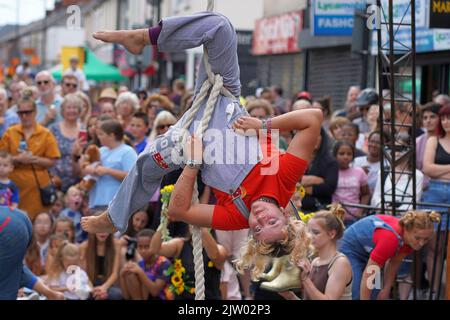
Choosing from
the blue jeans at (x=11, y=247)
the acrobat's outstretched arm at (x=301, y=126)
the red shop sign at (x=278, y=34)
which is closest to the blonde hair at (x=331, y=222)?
the blue jeans at (x=11, y=247)

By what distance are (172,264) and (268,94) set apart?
5.93m

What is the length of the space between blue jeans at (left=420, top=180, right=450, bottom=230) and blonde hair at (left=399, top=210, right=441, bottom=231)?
51.4 inches

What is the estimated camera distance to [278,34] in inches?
882

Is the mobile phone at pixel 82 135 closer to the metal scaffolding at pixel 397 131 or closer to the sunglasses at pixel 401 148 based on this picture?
the metal scaffolding at pixel 397 131

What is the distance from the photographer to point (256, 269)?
5266 millimetres

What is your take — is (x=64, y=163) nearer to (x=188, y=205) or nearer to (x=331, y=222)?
(x=331, y=222)

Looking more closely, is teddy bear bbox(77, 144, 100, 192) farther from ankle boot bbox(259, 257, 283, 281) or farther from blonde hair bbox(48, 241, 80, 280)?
ankle boot bbox(259, 257, 283, 281)

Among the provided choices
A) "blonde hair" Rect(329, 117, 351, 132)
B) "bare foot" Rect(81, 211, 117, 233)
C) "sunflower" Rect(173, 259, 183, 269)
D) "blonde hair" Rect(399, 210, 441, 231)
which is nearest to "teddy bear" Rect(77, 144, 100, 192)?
"sunflower" Rect(173, 259, 183, 269)

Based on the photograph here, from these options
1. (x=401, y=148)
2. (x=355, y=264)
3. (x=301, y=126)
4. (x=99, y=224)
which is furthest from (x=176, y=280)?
(x=301, y=126)

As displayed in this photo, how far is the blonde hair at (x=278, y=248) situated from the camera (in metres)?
5.09

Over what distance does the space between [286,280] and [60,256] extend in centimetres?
292

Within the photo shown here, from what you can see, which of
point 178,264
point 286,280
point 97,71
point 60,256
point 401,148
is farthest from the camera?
point 97,71

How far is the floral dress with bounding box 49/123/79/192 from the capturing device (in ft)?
32.7

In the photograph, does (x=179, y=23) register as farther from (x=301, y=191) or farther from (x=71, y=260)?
(x=71, y=260)
